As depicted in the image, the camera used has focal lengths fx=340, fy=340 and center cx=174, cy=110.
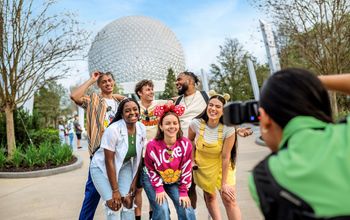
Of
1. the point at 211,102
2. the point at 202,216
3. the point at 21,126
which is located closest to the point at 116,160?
the point at 211,102

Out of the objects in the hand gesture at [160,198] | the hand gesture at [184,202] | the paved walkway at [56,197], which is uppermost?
the hand gesture at [160,198]

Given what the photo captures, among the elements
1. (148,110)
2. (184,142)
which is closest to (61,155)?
(148,110)

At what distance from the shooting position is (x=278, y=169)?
3.05 ft

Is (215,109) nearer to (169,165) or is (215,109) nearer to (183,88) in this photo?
(169,165)

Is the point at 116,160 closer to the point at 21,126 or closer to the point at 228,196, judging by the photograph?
the point at 228,196

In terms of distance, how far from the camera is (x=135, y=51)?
56.5 meters

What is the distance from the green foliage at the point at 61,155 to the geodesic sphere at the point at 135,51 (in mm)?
46411

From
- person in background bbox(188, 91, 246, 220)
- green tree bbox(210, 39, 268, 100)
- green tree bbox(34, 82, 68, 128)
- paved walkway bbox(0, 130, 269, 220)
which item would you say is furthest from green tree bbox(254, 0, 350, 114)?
green tree bbox(34, 82, 68, 128)

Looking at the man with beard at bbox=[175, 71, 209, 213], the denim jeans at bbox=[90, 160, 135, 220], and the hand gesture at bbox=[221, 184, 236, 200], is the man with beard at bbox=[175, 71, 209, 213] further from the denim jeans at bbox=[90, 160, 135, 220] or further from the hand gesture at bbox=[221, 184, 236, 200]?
the denim jeans at bbox=[90, 160, 135, 220]

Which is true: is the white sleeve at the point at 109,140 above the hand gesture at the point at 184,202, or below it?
above

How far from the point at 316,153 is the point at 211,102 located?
2.53 meters

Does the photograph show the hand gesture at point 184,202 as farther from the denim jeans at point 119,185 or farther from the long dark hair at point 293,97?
the long dark hair at point 293,97

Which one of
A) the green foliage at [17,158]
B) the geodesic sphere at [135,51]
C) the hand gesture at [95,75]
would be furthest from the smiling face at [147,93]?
the geodesic sphere at [135,51]

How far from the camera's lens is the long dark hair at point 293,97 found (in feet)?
3.22
